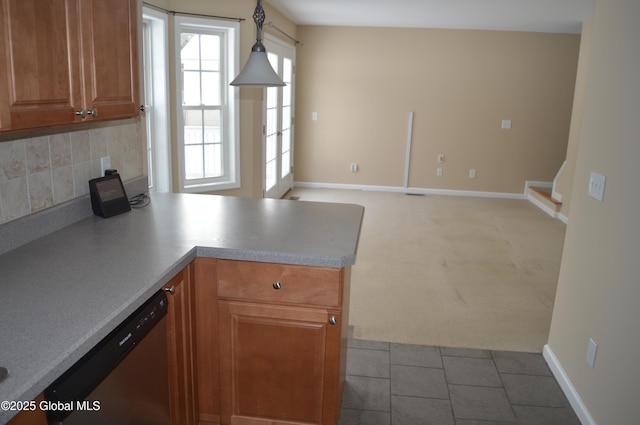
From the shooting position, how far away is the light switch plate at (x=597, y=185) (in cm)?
234

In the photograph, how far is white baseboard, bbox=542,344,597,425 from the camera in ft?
7.70

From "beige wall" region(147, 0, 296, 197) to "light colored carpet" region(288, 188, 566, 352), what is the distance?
138cm

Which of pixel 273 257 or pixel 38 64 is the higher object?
pixel 38 64

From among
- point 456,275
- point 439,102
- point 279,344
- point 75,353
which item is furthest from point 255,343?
point 439,102

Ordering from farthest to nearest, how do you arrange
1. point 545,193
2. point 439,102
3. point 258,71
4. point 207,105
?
point 439,102
point 545,193
point 207,105
point 258,71

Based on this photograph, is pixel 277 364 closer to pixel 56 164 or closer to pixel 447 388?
pixel 447 388

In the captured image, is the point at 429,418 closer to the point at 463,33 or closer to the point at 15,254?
the point at 15,254

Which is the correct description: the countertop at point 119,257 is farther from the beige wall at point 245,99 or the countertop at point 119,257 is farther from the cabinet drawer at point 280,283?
the beige wall at point 245,99

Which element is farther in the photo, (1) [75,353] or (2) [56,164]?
(2) [56,164]

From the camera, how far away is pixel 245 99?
5180 millimetres

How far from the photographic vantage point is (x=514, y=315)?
11.7 feet

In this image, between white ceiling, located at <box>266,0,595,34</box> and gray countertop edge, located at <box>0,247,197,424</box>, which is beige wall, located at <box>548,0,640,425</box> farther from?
white ceiling, located at <box>266,0,595,34</box>

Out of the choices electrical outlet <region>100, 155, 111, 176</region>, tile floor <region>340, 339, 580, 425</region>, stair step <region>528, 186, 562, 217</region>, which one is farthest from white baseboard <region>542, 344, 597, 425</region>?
stair step <region>528, 186, 562, 217</region>

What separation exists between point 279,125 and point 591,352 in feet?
16.0
